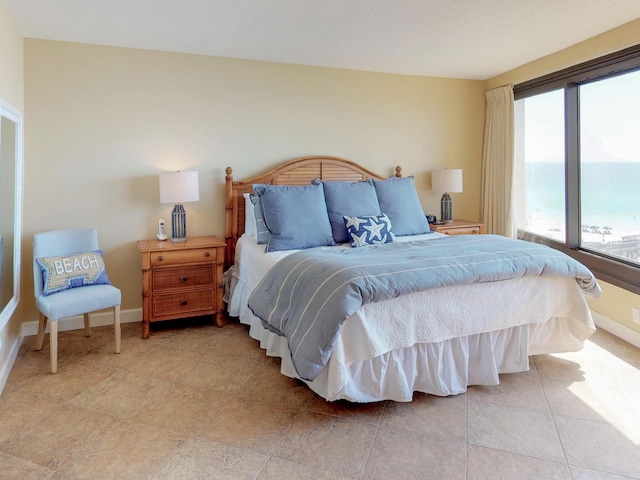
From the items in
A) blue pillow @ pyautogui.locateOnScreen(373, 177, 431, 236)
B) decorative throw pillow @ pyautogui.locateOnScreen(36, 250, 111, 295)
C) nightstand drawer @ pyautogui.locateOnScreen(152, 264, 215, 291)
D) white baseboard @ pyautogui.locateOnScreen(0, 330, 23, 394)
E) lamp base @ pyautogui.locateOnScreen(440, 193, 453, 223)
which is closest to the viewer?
white baseboard @ pyautogui.locateOnScreen(0, 330, 23, 394)

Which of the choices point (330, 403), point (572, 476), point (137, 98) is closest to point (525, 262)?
point (572, 476)

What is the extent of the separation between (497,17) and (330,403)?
286 centimetres

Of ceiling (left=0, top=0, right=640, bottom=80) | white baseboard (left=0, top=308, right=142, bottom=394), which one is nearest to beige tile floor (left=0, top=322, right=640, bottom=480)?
white baseboard (left=0, top=308, right=142, bottom=394)

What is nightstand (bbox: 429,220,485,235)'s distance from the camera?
431 cm

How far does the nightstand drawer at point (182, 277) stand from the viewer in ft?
11.2

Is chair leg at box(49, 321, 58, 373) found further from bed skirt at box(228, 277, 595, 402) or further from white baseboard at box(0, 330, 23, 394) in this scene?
bed skirt at box(228, 277, 595, 402)

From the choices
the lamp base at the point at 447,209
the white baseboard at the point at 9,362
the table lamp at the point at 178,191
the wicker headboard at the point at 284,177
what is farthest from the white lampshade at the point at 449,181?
the white baseboard at the point at 9,362

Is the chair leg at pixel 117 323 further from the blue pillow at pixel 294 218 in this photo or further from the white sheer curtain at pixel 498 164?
the white sheer curtain at pixel 498 164

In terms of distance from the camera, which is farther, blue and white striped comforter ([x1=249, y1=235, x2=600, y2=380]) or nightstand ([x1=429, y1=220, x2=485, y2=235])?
nightstand ([x1=429, y1=220, x2=485, y2=235])

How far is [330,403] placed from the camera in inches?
94.4

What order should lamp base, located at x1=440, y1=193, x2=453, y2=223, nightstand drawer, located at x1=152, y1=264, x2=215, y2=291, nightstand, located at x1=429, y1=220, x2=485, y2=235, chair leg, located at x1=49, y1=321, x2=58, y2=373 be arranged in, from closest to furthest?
1. chair leg, located at x1=49, y1=321, x2=58, y2=373
2. nightstand drawer, located at x1=152, y1=264, x2=215, y2=291
3. nightstand, located at x1=429, y1=220, x2=485, y2=235
4. lamp base, located at x1=440, y1=193, x2=453, y2=223

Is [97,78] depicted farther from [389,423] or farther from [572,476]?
[572,476]

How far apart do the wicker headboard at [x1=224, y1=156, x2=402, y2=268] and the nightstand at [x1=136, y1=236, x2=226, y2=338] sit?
0.37 meters

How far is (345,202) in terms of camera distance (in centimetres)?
367
